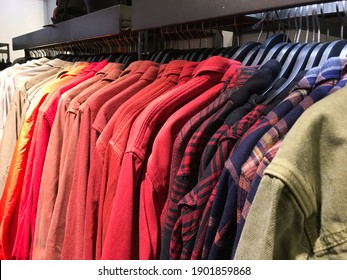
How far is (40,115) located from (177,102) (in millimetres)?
470

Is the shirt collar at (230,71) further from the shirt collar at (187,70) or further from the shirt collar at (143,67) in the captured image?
the shirt collar at (143,67)

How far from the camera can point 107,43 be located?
4.34 ft

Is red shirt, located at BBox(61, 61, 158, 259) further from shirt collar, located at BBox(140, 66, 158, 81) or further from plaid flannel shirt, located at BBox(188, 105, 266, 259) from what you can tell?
plaid flannel shirt, located at BBox(188, 105, 266, 259)

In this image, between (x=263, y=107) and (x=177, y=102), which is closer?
(x=263, y=107)

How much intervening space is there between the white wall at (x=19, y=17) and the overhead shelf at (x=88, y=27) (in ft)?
3.16

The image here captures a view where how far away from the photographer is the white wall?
Answer: 2.49 m

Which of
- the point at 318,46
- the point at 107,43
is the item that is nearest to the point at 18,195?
the point at 107,43

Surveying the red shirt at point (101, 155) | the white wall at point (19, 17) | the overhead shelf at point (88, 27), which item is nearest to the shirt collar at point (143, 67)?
the red shirt at point (101, 155)

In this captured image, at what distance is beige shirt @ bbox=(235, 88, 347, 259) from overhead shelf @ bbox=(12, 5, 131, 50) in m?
0.78

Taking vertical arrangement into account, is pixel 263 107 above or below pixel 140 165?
above

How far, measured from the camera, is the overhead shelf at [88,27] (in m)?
1.02

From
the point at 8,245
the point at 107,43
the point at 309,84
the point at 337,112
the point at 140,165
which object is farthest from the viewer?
the point at 107,43

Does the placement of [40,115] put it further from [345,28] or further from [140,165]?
[345,28]
